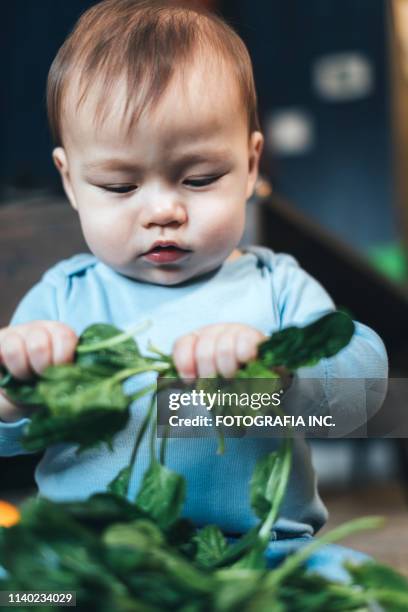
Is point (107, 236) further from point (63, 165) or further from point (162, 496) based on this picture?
point (162, 496)

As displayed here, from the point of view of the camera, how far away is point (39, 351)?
0.44 meters

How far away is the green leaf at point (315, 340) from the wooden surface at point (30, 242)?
551 millimetres

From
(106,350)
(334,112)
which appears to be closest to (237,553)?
(106,350)

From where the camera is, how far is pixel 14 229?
3.28ft

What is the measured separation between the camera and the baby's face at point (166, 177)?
54cm

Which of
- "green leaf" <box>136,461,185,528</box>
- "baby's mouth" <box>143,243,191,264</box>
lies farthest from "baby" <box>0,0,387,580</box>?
"green leaf" <box>136,461,185,528</box>

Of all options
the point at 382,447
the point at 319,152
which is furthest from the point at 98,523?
the point at 319,152

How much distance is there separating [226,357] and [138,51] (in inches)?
10.2

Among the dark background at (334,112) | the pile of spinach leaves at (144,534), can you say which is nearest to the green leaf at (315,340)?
the pile of spinach leaves at (144,534)

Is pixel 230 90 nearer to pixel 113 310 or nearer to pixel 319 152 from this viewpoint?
pixel 113 310

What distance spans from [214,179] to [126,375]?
0.21m

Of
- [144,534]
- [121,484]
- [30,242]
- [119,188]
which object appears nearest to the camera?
[144,534]

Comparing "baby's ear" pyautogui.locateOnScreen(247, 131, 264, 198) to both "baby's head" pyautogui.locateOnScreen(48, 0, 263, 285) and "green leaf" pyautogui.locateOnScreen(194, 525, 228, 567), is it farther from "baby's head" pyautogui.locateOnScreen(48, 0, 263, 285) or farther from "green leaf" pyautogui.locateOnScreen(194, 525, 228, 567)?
"green leaf" pyautogui.locateOnScreen(194, 525, 228, 567)

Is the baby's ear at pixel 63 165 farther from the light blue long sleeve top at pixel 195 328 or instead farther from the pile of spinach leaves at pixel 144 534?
the pile of spinach leaves at pixel 144 534
